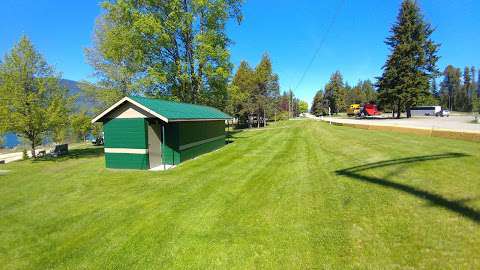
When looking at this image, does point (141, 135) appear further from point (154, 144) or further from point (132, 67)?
point (132, 67)

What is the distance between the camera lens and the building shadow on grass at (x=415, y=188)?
5.20m

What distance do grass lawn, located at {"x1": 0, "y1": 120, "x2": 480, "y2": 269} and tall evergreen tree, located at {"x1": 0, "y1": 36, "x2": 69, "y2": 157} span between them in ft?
34.6

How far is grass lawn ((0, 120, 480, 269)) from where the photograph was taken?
464 centimetres

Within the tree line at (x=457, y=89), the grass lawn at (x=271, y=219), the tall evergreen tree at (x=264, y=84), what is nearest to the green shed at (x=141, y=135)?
the grass lawn at (x=271, y=219)

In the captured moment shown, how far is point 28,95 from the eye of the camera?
765 inches

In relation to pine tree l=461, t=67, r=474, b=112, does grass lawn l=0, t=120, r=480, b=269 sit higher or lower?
lower

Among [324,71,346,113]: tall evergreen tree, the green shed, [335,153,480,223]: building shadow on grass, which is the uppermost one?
[324,71,346,113]: tall evergreen tree

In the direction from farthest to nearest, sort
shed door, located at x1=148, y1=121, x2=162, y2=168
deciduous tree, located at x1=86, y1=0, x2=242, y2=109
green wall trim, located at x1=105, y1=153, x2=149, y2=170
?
deciduous tree, located at x1=86, y1=0, x2=242, y2=109 → shed door, located at x1=148, y1=121, x2=162, y2=168 → green wall trim, located at x1=105, y1=153, x2=149, y2=170

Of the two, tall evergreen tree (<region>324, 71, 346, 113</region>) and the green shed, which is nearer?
the green shed

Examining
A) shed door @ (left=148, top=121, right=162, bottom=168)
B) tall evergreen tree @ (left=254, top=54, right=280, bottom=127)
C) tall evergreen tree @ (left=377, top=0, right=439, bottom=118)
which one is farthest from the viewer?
tall evergreen tree @ (left=254, top=54, right=280, bottom=127)

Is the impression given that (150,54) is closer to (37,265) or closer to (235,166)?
(235,166)

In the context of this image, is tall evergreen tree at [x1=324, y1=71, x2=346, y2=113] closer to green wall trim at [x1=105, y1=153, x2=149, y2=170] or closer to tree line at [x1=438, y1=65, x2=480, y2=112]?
tree line at [x1=438, y1=65, x2=480, y2=112]

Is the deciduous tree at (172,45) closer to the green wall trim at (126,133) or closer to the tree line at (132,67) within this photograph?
the tree line at (132,67)

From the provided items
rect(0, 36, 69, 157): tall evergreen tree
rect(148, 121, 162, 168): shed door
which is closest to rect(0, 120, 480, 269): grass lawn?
rect(148, 121, 162, 168): shed door
